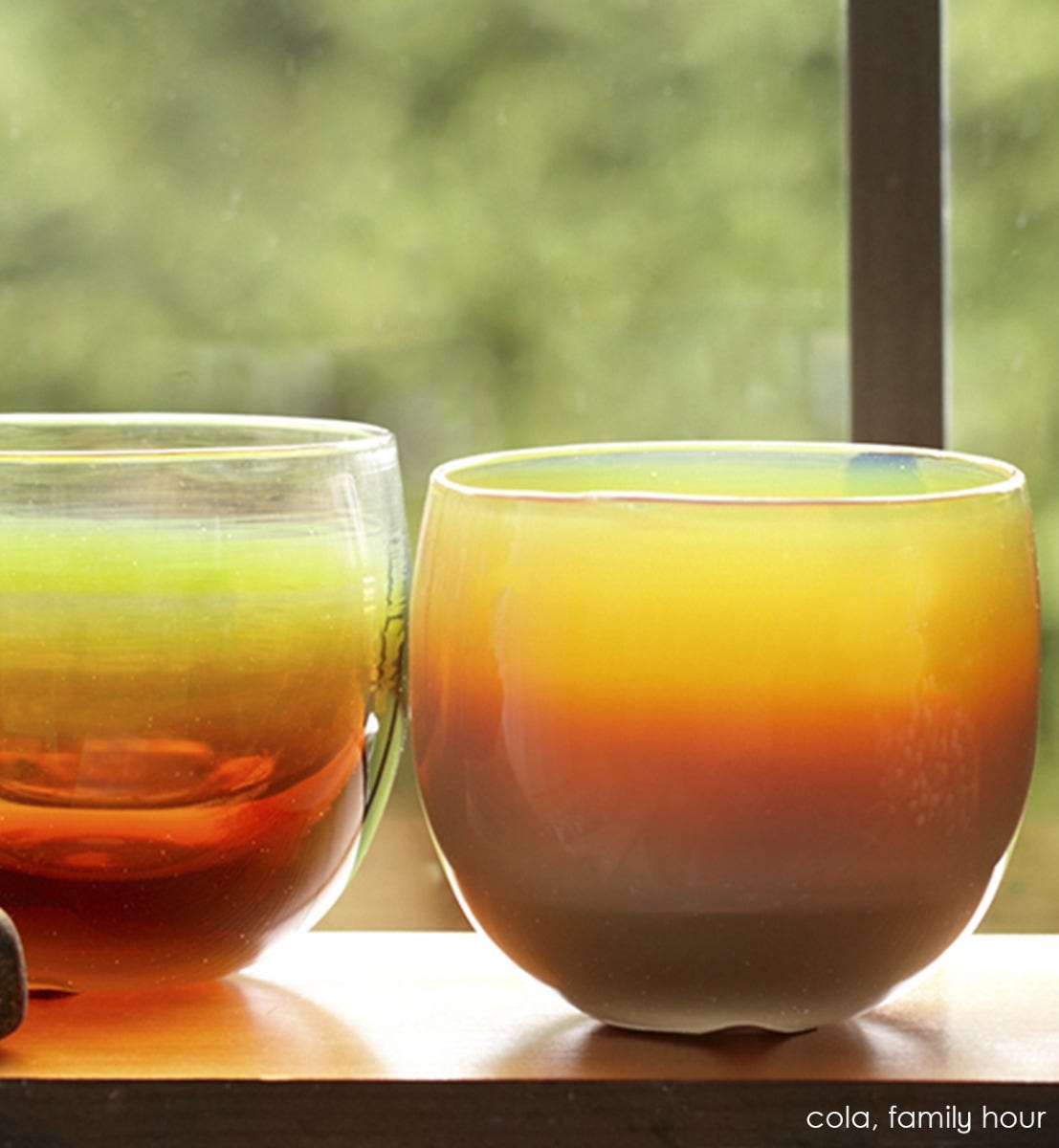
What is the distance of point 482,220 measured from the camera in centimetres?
114

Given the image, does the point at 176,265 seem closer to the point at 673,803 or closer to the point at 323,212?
the point at 323,212

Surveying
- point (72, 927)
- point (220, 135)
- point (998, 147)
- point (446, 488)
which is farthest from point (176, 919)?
point (998, 147)

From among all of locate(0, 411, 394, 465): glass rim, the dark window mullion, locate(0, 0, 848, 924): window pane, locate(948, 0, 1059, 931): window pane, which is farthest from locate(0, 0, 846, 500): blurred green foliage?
locate(0, 411, 394, 465): glass rim

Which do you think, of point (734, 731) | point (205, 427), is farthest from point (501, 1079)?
point (205, 427)

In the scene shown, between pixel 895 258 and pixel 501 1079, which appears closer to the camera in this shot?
pixel 501 1079

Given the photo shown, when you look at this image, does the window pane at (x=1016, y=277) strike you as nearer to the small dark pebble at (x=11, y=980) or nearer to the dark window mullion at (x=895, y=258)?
the dark window mullion at (x=895, y=258)

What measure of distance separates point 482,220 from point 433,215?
36 mm

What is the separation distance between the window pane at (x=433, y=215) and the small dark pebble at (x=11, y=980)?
1.75 feet

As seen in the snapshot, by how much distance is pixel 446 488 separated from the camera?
0.39 metres

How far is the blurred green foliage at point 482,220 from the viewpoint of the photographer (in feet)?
3.29

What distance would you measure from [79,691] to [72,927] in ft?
0.21

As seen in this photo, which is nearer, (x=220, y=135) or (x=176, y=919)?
(x=176, y=919)

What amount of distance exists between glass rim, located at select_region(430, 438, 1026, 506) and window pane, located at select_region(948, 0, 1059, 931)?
0.65m

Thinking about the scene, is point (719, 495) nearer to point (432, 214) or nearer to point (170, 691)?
point (170, 691)
